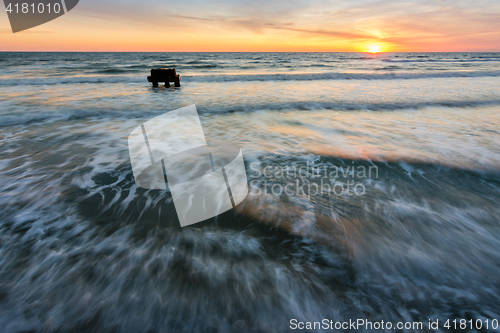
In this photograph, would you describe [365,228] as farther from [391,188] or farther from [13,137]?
[13,137]

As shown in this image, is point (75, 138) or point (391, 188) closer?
point (391, 188)

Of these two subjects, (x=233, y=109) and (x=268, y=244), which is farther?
(x=233, y=109)

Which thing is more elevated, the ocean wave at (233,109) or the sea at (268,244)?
the ocean wave at (233,109)

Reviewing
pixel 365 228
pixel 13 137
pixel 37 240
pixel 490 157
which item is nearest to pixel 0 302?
pixel 37 240

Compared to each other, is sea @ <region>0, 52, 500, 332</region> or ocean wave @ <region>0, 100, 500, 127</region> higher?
ocean wave @ <region>0, 100, 500, 127</region>

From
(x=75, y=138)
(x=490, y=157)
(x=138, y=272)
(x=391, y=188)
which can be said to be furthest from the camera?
(x=75, y=138)

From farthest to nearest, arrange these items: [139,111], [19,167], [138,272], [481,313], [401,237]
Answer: [139,111] → [19,167] → [401,237] → [138,272] → [481,313]

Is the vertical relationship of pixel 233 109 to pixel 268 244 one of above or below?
above

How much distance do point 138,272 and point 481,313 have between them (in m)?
2.54

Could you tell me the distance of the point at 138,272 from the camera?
5.96 ft

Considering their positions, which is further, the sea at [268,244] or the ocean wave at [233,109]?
the ocean wave at [233,109]

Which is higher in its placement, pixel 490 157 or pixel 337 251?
pixel 490 157

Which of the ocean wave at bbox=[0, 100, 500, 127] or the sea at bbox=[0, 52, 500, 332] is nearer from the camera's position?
the sea at bbox=[0, 52, 500, 332]

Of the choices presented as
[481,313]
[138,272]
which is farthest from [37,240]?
[481,313]
